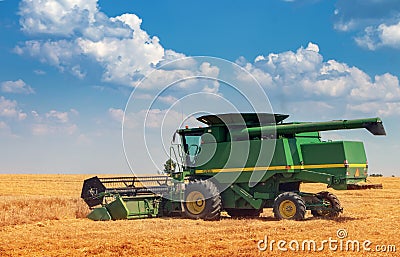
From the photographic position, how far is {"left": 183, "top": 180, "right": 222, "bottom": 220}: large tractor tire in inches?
594

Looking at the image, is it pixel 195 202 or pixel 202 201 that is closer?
pixel 202 201

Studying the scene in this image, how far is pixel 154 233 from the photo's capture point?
37.9 ft

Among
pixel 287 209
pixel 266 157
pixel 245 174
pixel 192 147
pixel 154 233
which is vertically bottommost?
pixel 154 233

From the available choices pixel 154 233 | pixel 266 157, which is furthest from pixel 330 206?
pixel 154 233

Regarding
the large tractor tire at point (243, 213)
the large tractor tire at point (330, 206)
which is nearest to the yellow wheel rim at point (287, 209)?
the large tractor tire at point (330, 206)

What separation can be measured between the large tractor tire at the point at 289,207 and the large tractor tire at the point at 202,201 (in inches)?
78.5

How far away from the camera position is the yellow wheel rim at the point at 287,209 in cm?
1369

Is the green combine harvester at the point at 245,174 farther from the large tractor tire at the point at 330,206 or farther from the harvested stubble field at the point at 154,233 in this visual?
the harvested stubble field at the point at 154,233

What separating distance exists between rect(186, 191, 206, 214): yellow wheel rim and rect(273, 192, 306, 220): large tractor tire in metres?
2.42

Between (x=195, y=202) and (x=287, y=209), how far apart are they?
305 centimetres

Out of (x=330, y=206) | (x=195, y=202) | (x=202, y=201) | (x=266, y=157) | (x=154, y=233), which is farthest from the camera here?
(x=195, y=202)

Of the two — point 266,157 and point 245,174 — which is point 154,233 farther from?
point 266,157

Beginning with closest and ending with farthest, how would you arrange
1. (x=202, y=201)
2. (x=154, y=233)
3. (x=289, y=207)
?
(x=154, y=233) < (x=289, y=207) < (x=202, y=201)

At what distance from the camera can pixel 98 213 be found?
48.6 feet
